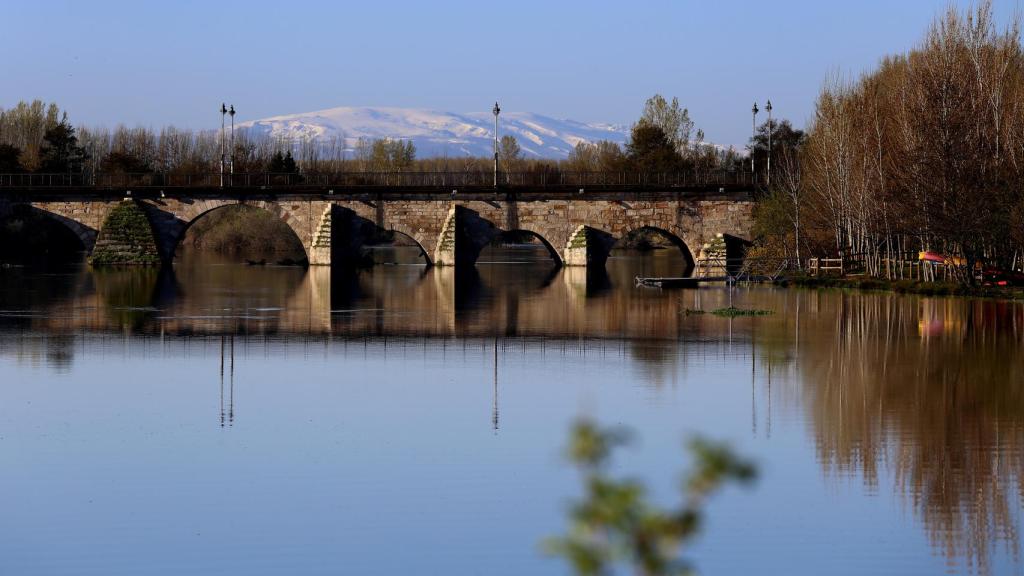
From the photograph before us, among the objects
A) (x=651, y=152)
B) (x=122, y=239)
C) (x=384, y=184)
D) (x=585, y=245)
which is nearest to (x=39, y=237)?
(x=122, y=239)

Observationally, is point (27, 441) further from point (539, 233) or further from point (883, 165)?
point (539, 233)

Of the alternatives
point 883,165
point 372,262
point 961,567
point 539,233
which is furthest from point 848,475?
point 372,262

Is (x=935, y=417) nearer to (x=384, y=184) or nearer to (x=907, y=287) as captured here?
(x=907, y=287)

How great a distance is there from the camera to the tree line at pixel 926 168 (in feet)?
147

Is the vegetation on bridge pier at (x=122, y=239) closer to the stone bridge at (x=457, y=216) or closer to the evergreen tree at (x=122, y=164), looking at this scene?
the stone bridge at (x=457, y=216)

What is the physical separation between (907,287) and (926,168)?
151 inches

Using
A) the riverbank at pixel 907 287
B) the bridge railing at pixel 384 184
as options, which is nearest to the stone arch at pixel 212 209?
the bridge railing at pixel 384 184

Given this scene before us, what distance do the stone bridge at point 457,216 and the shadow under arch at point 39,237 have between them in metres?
0.38

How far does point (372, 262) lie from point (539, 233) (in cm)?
1029

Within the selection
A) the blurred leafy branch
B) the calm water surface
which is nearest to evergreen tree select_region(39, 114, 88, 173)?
the calm water surface

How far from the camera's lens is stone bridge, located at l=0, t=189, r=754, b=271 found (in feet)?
228

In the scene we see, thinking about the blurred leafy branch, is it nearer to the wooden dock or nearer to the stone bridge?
the wooden dock

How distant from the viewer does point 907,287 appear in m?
45.5

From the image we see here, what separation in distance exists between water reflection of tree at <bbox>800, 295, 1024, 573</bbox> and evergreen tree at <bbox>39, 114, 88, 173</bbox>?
7188 cm
